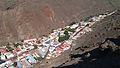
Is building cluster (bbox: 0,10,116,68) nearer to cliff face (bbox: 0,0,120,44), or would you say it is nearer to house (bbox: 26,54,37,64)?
house (bbox: 26,54,37,64)

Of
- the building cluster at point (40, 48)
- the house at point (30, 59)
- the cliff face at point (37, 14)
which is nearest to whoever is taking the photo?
the building cluster at point (40, 48)

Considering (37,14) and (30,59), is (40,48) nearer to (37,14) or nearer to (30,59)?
(30,59)

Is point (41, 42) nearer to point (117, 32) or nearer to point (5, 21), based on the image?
point (5, 21)

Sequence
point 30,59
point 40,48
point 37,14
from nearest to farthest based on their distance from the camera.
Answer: point 30,59, point 40,48, point 37,14

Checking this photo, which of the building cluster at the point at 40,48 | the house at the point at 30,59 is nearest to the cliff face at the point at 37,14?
the building cluster at the point at 40,48

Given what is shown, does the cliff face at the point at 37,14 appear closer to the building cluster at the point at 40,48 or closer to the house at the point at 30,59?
the building cluster at the point at 40,48

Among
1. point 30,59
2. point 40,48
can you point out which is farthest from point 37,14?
point 30,59

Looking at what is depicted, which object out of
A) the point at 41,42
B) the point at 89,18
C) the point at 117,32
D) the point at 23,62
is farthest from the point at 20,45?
the point at 89,18
